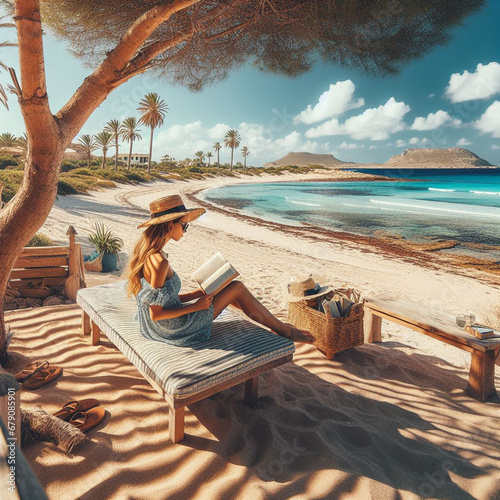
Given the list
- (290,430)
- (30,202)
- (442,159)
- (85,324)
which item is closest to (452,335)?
(290,430)

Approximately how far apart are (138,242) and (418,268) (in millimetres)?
8472

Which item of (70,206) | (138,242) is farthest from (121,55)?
(70,206)

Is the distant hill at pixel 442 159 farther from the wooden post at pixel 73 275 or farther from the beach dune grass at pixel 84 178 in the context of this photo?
the wooden post at pixel 73 275

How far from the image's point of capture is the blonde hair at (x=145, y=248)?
2.48 metres

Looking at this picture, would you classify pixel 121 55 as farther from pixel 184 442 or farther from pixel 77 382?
pixel 184 442

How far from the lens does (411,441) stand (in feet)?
7.72

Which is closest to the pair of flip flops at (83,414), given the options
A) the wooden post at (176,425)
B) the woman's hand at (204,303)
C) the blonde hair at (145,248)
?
the wooden post at (176,425)

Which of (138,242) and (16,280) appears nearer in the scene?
(138,242)

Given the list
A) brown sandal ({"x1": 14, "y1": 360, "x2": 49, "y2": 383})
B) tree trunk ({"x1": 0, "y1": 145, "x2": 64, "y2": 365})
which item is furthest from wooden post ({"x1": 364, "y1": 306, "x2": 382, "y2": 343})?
tree trunk ({"x1": 0, "y1": 145, "x2": 64, "y2": 365})

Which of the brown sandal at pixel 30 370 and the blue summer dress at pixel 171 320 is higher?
the blue summer dress at pixel 171 320

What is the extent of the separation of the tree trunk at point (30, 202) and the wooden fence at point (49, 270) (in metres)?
1.93

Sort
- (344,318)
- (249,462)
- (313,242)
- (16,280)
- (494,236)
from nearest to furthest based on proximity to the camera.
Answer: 1. (249,462)
2. (344,318)
3. (16,280)
4. (313,242)
5. (494,236)

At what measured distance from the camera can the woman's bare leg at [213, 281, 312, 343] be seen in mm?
2793

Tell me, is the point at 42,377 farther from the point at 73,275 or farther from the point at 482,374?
the point at 482,374
